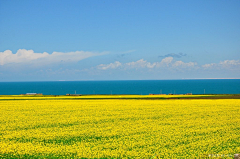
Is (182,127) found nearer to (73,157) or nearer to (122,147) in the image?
(122,147)

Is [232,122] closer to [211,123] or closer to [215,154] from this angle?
[211,123]

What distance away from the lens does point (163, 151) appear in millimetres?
14234

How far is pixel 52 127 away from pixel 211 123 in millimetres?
14666

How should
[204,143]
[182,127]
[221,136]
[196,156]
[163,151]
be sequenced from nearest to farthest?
[196,156], [163,151], [204,143], [221,136], [182,127]

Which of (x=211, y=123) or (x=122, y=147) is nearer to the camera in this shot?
(x=122, y=147)

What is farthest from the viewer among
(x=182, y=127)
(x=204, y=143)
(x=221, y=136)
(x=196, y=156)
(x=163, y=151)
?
(x=182, y=127)

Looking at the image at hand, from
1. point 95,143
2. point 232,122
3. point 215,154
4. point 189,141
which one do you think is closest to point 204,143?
point 189,141

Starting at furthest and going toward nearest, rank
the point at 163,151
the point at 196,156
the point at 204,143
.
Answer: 1. the point at 204,143
2. the point at 163,151
3. the point at 196,156

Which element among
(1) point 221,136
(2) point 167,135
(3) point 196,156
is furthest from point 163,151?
(1) point 221,136

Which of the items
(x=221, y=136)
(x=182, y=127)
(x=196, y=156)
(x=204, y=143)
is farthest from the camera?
(x=182, y=127)

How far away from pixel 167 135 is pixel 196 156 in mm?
5215

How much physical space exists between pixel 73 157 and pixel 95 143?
301 cm

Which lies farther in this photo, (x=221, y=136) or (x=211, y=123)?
(x=211, y=123)

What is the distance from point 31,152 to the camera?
14414 mm
